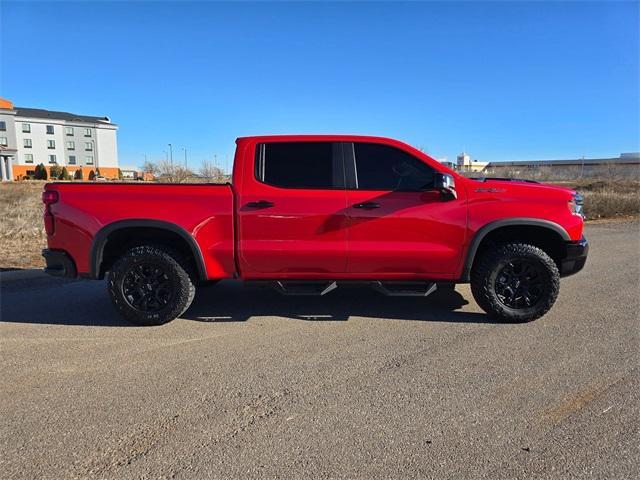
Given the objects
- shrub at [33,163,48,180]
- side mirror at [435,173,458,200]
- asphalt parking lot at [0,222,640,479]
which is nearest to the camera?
asphalt parking lot at [0,222,640,479]

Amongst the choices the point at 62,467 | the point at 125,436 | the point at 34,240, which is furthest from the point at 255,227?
the point at 34,240

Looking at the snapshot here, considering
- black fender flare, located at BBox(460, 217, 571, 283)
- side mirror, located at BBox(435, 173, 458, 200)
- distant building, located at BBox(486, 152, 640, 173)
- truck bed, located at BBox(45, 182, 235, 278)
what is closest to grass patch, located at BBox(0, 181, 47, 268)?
truck bed, located at BBox(45, 182, 235, 278)

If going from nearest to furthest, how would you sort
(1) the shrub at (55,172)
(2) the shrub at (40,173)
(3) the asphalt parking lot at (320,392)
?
(3) the asphalt parking lot at (320,392) → (2) the shrub at (40,173) → (1) the shrub at (55,172)

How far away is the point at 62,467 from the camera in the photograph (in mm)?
2535

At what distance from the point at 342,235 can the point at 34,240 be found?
842 cm

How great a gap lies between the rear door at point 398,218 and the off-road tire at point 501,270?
1.10ft

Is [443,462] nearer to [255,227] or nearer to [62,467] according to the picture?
[62,467]

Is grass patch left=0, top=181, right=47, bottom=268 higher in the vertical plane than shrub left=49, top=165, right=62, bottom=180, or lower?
lower

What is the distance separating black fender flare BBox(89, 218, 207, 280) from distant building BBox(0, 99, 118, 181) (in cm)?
8049

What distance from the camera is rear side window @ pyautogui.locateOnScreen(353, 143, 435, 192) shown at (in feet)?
15.8

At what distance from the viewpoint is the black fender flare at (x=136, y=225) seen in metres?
4.74

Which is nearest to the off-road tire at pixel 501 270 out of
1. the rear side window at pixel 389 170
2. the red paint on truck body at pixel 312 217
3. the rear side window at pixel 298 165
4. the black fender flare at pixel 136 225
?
the red paint on truck body at pixel 312 217

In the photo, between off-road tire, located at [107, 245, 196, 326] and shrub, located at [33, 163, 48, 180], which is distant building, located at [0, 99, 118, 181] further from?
off-road tire, located at [107, 245, 196, 326]

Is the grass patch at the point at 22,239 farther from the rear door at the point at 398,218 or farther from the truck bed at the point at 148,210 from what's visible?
the rear door at the point at 398,218
